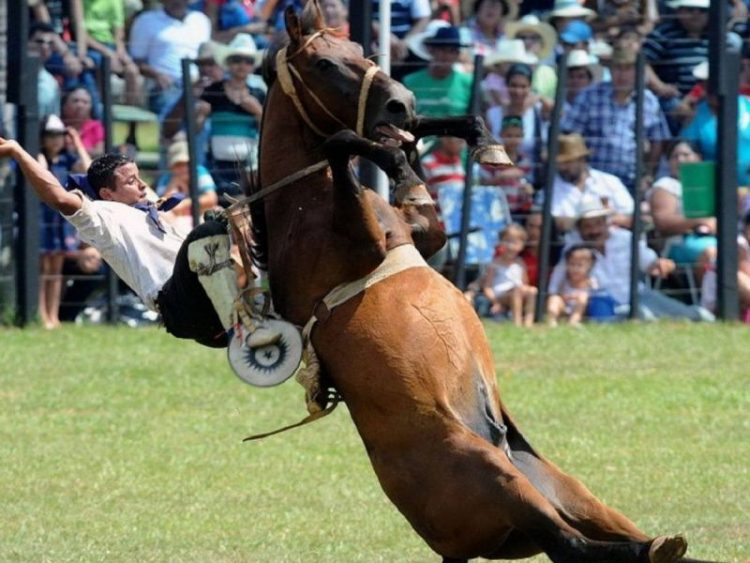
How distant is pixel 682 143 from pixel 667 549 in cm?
983

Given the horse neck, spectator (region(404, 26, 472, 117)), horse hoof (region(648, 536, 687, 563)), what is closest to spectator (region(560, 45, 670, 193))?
spectator (region(404, 26, 472, 117))

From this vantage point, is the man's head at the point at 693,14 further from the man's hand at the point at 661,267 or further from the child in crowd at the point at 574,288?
the child in crowd at the point at 574,288

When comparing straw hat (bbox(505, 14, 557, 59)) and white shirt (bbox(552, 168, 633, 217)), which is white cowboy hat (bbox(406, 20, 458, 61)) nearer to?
straw hat (bbox(505, 14, 557, 59))

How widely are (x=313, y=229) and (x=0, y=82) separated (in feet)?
33.4

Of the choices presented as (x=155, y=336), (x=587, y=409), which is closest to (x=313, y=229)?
(x=587, y=409)

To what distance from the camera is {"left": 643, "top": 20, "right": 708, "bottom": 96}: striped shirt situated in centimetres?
1584

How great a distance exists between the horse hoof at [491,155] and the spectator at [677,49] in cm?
924

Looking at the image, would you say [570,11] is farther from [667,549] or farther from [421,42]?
[667,549]

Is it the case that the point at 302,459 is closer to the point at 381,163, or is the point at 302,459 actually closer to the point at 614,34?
the point at 381,163

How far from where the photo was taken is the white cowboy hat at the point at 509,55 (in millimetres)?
15266

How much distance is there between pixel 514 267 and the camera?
14.8m

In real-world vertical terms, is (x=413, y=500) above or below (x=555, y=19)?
below

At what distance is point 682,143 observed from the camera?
1549 centimetres

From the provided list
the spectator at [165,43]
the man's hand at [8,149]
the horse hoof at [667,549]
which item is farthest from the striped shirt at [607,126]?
the horse hoof at [667,549]
